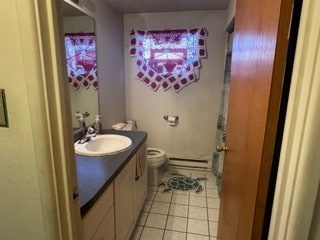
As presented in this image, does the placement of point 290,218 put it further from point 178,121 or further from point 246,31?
point 178,121

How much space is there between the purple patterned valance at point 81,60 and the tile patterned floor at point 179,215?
1.44 metres

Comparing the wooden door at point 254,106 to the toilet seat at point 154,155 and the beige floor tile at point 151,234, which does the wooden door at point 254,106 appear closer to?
the beige floor tile at point 151,234

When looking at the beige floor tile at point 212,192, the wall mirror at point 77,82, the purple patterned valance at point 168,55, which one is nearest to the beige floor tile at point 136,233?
the beige floor tile at point 212,192

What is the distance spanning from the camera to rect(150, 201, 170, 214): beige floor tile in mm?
2258

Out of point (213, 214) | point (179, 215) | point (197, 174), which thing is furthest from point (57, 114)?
point (197, 174)

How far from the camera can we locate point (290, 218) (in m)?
0.57

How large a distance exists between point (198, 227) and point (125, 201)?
0.85 m

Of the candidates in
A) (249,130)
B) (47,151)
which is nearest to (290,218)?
(249,130)

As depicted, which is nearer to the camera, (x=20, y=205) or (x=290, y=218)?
(x=290, y=218)

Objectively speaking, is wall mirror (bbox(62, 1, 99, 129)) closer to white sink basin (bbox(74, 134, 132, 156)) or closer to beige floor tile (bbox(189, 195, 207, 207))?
white sink basin (bbox(74, 134, 132, 156))

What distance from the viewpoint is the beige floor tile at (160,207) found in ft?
7.41

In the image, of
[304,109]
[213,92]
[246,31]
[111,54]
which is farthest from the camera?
[213,92]

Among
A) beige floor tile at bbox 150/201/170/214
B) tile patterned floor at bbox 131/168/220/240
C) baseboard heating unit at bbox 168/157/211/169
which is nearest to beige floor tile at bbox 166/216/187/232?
tile patterned floor at bbox 131/168/220/240

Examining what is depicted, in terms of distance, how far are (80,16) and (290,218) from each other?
81.9 inches
